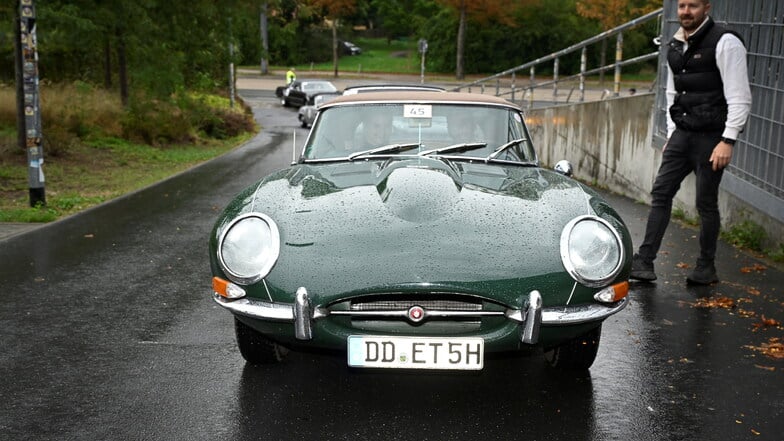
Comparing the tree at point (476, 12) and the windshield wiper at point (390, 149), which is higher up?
the tree at point (476, 12)

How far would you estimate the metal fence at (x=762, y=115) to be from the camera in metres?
6.63

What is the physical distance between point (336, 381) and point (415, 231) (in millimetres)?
954

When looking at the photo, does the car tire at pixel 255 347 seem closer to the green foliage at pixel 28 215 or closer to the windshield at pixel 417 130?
the windshield at pixel 417 130

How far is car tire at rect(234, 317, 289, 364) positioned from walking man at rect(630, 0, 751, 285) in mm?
3013

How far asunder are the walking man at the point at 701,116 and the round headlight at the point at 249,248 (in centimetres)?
325

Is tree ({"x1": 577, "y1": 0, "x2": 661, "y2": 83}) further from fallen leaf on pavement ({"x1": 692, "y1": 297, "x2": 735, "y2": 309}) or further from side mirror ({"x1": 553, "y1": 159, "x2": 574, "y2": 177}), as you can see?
side mirror ({"x1": 553, "y1": 159, "x2": 574, "y2": 177})

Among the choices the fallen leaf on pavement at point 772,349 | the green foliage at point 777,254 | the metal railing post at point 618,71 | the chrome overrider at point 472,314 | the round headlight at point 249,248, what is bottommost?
the fallen leaf on pavement at point 772,349

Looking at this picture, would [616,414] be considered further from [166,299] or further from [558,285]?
[166,299]

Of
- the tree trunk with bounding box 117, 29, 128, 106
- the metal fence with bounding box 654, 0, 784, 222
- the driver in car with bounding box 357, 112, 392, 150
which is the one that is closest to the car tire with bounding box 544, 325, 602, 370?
the driver in car with bounding box 357, 112, 392, 150

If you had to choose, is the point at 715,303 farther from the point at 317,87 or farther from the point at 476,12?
the point at 476,12

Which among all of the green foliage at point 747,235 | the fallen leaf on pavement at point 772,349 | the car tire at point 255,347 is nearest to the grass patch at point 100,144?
the car tire at point 255,347

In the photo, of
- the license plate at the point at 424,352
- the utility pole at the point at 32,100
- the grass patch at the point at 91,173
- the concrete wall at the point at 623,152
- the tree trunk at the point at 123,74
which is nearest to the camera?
the license plate at the point at 424,352

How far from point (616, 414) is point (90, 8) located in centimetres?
1438

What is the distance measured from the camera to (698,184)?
5.86 m
